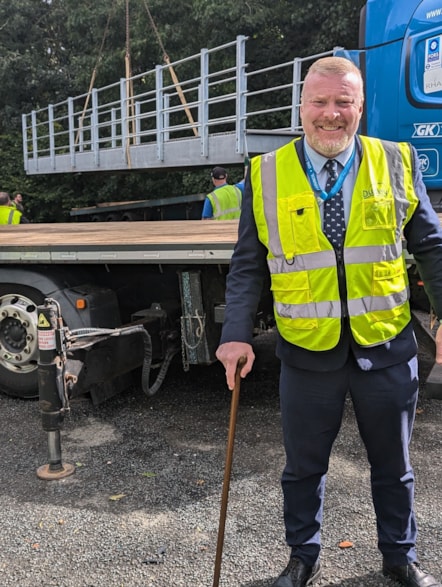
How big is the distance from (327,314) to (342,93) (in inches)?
29.7

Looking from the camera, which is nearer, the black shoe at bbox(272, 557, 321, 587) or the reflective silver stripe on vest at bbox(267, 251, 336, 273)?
the reflective silver stripe on vest at bbox(267, 251, 336, 273)

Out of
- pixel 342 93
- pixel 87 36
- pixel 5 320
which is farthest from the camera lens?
pixel 87 36

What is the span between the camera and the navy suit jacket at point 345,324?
218 centimetres

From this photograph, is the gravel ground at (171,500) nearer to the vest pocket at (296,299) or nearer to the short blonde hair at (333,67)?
the vest pocket at (296,299)

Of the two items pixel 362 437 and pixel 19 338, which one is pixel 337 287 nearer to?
pixel 362 437

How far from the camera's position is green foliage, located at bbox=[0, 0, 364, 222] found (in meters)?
16.6

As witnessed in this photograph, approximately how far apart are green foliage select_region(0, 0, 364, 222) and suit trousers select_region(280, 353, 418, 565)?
43.8ft

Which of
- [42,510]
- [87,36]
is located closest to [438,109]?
[42,510]

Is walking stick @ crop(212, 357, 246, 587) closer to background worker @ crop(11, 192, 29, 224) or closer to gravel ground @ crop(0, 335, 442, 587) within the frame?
gravel ground @ crop(0, 335, 442, 587)

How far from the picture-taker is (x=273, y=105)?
17797 millimetres

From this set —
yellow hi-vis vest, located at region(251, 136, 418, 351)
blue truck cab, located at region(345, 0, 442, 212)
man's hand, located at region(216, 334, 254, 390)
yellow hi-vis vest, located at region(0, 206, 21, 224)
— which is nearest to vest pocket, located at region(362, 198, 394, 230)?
yellow hi-vis vest, located at region(251, 136, 418, 351)

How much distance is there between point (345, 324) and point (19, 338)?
2953mm

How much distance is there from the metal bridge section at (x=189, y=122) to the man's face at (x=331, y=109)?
5.32 m

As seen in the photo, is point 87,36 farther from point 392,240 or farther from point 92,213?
point 392,240
